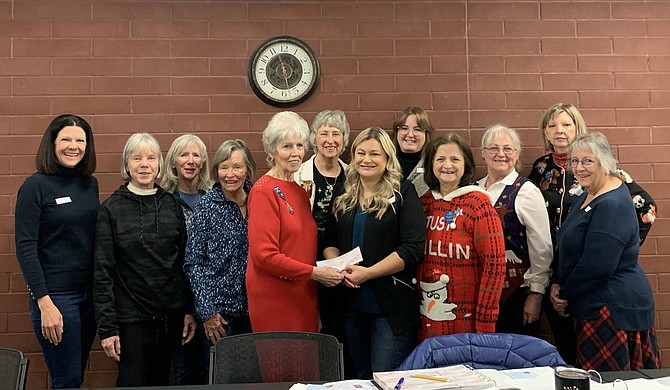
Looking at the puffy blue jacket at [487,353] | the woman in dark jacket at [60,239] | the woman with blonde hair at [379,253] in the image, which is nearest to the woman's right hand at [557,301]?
the woman with blonde hair at [379,253]

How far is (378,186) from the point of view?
110 inches

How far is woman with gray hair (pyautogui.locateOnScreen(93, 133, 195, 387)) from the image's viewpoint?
2.76 m

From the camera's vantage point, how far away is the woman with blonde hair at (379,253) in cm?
267

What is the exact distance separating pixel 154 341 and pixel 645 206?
102 inches

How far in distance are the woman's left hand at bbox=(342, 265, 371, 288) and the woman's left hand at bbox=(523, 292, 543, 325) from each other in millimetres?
900

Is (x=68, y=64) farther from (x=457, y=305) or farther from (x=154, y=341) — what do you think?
(x=457, y=305)

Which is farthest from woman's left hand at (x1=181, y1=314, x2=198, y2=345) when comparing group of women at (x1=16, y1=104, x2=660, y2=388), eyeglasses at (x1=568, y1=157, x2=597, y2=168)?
eyeglasses at (x1=568, y1=157, x2=597, y2=168)

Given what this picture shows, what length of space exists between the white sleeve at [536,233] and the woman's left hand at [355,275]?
2.81 ft

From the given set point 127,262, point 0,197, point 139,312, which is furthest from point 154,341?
point 0,197

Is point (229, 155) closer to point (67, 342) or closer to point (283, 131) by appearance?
point (283, 131)

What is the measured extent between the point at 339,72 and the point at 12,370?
8.00 ft

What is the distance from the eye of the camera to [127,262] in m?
2.81

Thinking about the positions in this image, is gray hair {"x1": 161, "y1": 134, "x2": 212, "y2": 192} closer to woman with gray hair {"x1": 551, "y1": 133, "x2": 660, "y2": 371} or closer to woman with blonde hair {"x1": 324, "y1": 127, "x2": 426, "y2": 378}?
woman with blonde hair {"x1": 324, "y1": 127, "x2": 426, "y2": 378}

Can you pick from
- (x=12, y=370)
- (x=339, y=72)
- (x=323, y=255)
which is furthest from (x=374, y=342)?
(x=339, y=72)
